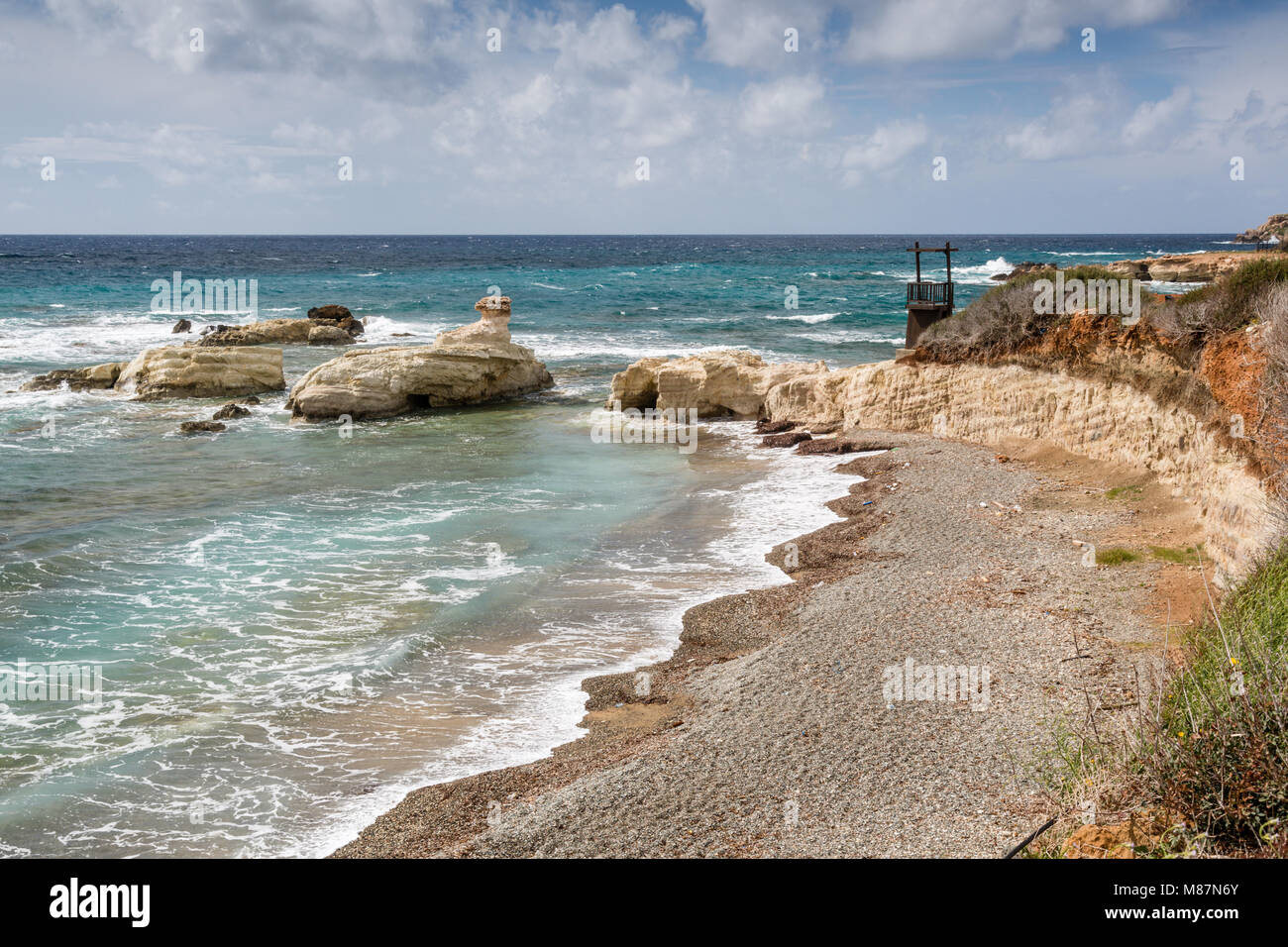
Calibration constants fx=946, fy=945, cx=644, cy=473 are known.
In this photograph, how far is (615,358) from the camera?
4006 centimetres

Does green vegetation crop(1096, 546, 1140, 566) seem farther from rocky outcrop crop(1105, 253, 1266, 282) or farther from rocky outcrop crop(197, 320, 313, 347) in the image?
rocky outcrop crop(1105, 253, 1266, 282)

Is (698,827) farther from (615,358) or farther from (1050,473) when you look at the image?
(615,358)

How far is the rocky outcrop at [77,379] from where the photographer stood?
105 ft

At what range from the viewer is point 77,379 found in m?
32.3

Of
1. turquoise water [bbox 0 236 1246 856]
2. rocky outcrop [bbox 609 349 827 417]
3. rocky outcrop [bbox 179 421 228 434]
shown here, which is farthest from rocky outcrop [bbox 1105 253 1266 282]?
rocky outcrop [bbox 179 421 228 434]

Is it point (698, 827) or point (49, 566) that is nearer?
point (698, 827)

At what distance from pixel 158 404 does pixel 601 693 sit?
25.3 metres

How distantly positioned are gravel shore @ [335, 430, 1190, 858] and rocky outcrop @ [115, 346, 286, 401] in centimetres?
2339

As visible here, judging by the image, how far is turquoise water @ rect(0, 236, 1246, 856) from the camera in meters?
8.88

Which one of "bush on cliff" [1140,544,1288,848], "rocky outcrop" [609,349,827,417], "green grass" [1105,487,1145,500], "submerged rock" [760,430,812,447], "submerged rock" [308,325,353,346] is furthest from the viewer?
"submerged rock" [308,325,353,346]

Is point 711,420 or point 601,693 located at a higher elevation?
point 711,420

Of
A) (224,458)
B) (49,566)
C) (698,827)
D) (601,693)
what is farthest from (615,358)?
(698,827)

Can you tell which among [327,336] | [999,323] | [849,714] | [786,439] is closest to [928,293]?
[999,323]

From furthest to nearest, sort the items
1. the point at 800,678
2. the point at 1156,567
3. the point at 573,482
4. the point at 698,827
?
the point at 573,482
the point at 1156,567
the point at 800,678
the point at 698,827
